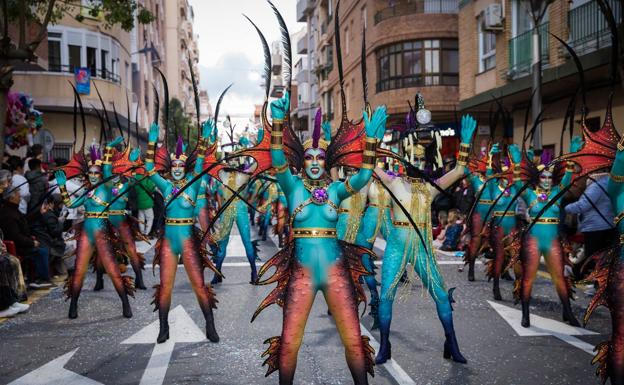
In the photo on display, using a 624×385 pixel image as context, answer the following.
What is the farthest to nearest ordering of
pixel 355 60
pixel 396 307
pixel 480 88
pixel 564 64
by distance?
1. pixel 355 60
2. pixel 480 88
3. pixel 564 64
4. pixel 396 307

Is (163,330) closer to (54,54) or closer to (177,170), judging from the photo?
(177,170)

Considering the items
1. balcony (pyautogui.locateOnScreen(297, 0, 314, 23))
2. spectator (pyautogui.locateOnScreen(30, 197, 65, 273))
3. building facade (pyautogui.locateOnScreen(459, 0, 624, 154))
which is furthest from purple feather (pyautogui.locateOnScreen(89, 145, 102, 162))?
balcony (pyautogui.locateOnScreen(297, 0, 314, 23))

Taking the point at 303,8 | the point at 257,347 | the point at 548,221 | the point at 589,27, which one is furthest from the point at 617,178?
the point at 303,8

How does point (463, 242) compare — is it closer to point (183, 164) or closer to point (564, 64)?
point (564, 64)

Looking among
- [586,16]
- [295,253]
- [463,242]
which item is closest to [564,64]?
[586,16]

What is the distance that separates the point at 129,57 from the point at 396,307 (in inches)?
1039

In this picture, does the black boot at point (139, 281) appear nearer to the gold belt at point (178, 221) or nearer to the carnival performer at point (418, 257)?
the gold belt at point (178, 221)

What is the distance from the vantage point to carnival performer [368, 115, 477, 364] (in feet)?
18.7

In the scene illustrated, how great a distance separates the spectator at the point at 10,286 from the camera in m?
7.98

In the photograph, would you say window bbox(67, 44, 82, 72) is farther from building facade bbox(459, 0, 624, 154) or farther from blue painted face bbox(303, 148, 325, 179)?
blue painted face bbox(303, 148, 325, 179)

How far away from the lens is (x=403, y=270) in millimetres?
5773

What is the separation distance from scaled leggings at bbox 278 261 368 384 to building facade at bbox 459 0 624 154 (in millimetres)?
8425

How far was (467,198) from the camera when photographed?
14992 mm

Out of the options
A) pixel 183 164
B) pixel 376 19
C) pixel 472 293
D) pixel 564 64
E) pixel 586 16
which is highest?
pixel 376 19
